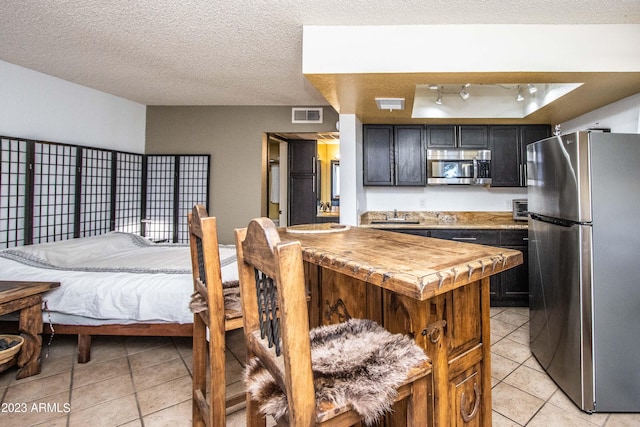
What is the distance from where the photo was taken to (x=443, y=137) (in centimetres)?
398

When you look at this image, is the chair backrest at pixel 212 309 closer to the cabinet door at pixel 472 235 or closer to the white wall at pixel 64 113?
the cabinet door at pixel 472 235

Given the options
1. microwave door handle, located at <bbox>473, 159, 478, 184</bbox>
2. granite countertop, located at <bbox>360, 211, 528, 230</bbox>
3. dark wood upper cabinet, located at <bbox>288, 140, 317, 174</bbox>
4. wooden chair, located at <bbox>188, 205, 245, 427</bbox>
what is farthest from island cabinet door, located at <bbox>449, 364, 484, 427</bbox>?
dark wood upper cabinet, located at <bbox>288, 140, 317, 174</bbox>

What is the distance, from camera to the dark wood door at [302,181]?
5.70 meters

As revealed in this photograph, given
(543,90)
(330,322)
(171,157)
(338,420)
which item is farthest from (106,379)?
(543,90)

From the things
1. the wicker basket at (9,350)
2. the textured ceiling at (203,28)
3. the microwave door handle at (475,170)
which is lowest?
the wicker basket at (9,350)

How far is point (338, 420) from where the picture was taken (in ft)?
2.44

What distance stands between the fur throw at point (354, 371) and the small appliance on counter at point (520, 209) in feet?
12.7

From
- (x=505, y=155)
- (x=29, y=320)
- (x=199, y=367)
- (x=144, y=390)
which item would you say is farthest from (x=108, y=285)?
(x=505, y=155)

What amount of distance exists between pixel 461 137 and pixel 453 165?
38 centimetres

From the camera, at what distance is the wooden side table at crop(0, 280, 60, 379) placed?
2.14 metres

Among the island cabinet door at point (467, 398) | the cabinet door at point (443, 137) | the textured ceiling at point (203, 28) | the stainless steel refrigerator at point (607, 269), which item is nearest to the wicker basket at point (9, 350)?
the textured ceiling at point (203, 28)

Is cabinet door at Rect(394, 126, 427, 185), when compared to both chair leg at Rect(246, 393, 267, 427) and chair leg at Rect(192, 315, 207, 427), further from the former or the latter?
chair leg at Rect(246, 393, 267, 427)

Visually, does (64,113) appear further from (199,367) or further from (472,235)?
(472,235)

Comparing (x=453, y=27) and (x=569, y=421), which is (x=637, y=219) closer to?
(x=569, y=421)
